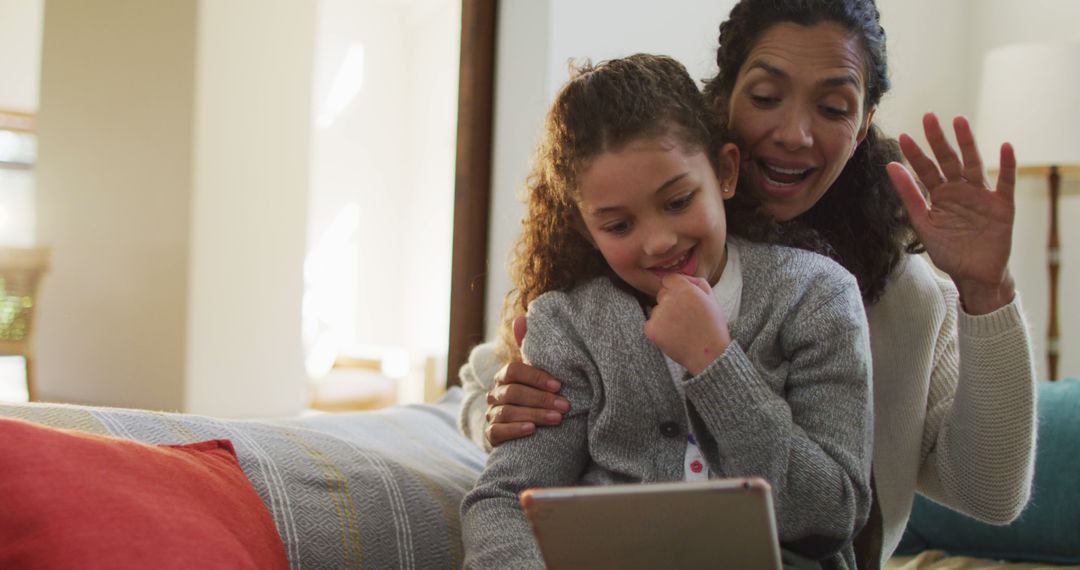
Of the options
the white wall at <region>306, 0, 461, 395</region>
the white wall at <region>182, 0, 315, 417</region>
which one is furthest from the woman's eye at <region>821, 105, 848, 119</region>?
the white wall at <region>306, 0, 461, 395</region>

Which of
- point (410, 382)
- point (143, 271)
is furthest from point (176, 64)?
point (410, 382)

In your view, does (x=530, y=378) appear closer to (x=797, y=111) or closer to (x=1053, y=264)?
(x=797, y=111)

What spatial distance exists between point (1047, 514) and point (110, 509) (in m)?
1.72

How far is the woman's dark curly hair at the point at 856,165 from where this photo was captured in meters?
1.32

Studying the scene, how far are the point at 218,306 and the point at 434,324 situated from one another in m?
2.56

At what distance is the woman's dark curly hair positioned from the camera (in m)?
1.32

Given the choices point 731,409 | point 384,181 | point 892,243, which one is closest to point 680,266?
point 731,409

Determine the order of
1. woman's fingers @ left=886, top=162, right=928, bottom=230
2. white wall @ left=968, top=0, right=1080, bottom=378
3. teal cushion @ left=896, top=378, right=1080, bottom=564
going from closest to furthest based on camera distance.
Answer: woman's fingers @ left=886, top=162, right=928, bottom=230 < teal cushion @ left=896, top=378, right=1080, bottom=564 < white wall @ left=968, top=0, right=1080, bottom=378

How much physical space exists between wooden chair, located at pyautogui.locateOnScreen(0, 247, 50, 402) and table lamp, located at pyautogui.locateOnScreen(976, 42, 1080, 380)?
9.28ft

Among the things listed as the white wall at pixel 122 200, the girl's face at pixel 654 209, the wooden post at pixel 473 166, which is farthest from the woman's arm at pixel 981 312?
the white wall at pixel 122 200

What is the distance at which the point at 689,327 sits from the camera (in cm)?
105

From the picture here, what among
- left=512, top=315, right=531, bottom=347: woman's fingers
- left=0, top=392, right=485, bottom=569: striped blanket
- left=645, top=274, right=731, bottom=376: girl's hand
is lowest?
left=0, top=392, right=485, bottom=569: striped blanket

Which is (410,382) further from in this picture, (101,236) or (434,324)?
(101,236)

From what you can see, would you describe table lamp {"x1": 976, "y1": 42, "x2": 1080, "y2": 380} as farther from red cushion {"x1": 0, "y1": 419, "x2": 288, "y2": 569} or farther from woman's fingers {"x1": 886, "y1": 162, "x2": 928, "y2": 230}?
red cushion {"x1": 0, "y1": 419, "x2": 288, "y2": 569}
